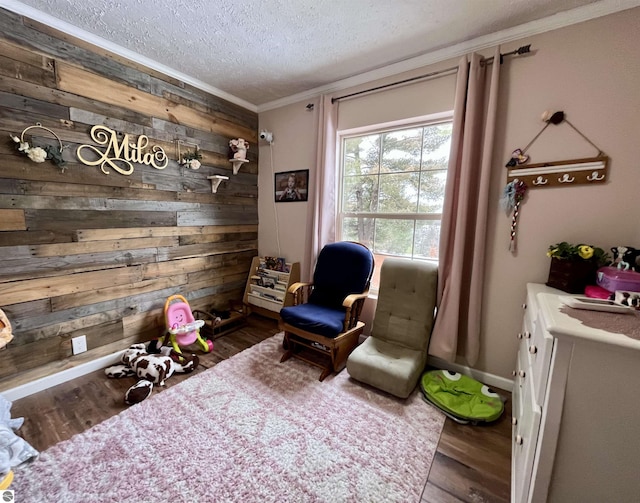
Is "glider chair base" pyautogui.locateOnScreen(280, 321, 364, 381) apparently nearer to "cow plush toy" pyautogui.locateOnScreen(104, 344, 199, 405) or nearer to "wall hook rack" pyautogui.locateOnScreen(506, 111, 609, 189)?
"cow plush toy" pyautogui.locateOnScreen(104, 344, 199, 405)

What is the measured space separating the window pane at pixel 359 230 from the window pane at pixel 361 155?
470mm

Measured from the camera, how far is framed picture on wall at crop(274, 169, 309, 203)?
292 cm

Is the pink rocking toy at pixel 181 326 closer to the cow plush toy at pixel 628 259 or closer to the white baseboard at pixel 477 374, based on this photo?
the white baseboard at pixel 477 374

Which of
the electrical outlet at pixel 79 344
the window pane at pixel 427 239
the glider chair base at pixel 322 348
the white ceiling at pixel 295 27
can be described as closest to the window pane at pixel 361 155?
the white ceiling at pixel 295 27

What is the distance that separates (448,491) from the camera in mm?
1247

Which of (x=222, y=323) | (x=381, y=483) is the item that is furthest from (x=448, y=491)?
(x=222, y=323)

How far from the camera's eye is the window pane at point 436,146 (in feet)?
7.14

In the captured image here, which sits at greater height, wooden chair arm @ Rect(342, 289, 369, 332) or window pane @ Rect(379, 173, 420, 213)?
window pane @ Rect(379, 173, 420, 213)

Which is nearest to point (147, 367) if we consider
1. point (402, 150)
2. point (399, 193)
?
point (399, 193)

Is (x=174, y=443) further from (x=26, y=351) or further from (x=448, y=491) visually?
(x=448, y=491)

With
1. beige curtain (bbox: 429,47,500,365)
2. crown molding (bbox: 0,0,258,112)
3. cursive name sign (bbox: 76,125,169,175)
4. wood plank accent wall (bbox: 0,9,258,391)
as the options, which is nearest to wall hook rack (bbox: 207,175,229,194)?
wood plank accent wall (bbox: 0,9,258,391)

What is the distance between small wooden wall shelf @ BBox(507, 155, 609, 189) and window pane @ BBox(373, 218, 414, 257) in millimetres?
827

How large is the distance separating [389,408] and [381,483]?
1.70 feet

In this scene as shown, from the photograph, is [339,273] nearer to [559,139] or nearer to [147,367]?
[147,367]
